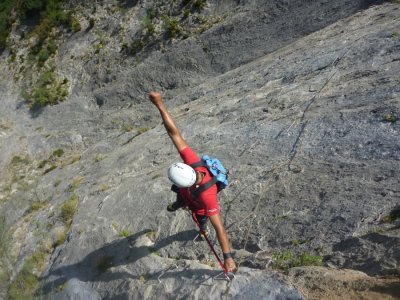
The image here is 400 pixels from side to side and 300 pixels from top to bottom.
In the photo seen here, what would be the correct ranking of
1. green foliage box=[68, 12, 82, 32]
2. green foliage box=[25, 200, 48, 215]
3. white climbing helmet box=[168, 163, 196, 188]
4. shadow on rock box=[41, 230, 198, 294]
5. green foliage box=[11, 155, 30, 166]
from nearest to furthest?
white climbing helmet box=[168, 163, 196, 188]
shadow on rock box=[41, 230, 198, 294]
green foliage box=[25, 200, 48, 215]
green foliage box=[11, 155, 30, 166]
green foliage box=[68, 12, 82, 32]

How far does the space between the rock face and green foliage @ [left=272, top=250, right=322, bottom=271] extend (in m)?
0.10

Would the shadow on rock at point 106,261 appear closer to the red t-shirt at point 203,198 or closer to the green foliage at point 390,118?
the red t-shirt at point 203,198

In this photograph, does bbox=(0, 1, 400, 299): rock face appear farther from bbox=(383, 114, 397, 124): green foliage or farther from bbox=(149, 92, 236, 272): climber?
bbox=(149, 92, 236, 272): climber

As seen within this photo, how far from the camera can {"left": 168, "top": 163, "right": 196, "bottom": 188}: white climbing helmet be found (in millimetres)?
6066

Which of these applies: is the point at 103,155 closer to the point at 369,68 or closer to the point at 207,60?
the point at 207,60

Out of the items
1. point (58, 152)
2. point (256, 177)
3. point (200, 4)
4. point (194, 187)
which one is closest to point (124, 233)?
point (256, 177)

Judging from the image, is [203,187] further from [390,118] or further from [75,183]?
[75,183]

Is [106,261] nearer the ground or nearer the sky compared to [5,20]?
nearer the ground

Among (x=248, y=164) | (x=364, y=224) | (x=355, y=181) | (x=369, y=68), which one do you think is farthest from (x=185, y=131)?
(x=364, y=224)

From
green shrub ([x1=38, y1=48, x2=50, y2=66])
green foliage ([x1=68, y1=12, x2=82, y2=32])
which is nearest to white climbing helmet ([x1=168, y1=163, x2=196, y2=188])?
green foliage ([x1=68, y1=12, x2=82, y2=32])

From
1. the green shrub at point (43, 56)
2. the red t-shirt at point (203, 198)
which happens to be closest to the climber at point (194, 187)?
the red t-shirt at point (203, 198)

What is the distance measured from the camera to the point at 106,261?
8688 millimetres

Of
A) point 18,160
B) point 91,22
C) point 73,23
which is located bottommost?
point 18,160

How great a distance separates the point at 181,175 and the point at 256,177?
2.83m
